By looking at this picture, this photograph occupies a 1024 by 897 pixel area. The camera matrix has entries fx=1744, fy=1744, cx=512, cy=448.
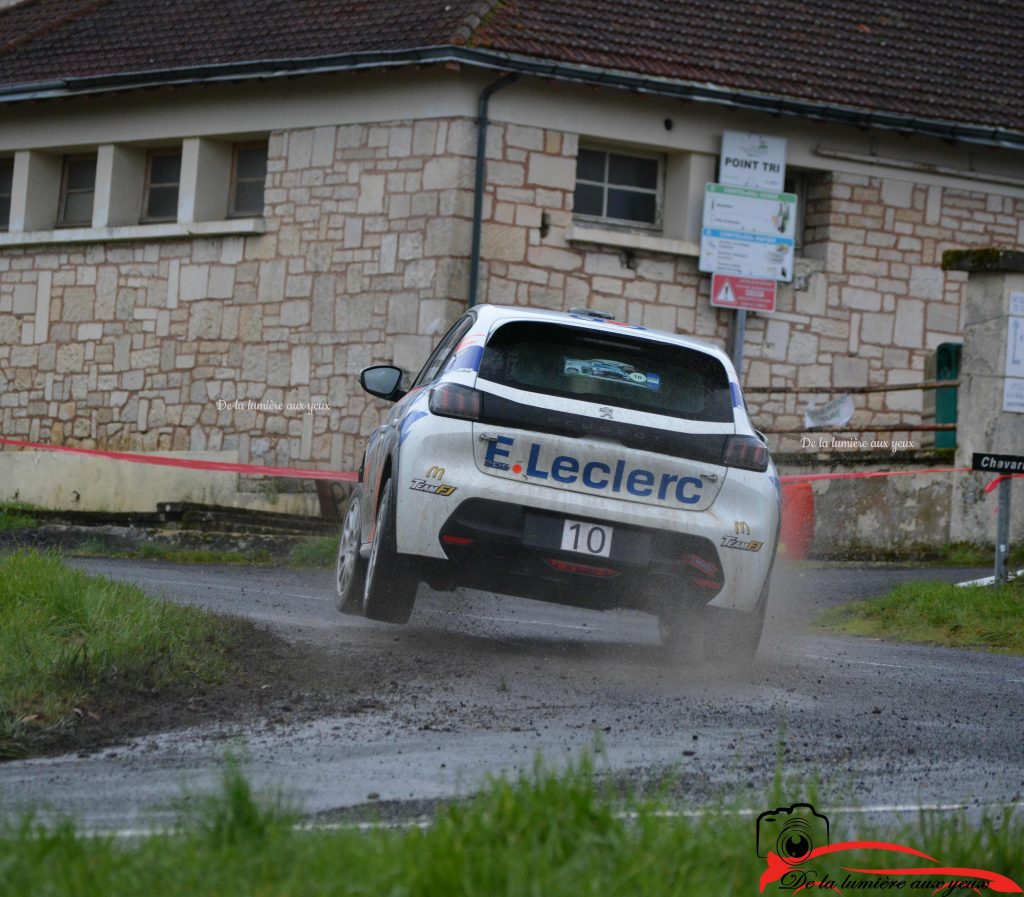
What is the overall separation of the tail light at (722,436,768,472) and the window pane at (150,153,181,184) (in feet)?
52.6

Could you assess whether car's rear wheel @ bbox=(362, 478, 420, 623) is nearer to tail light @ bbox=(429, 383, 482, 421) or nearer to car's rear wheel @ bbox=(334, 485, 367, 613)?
tail light @ bbox=(429, 383, 482, 421)

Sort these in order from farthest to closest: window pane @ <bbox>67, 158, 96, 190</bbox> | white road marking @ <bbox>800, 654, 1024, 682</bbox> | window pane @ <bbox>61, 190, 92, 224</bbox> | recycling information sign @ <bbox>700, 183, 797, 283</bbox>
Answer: window pane @ <bbox>67, 158, 96, 190</bbox> → window pane @ <bbox>61, 190, 92, 224</bbox> → recycling information sign @ <bbox>700, 183, 797, 283</bbox> → white road marking @ <bbox>800, 654, 1024, 682</bbox>

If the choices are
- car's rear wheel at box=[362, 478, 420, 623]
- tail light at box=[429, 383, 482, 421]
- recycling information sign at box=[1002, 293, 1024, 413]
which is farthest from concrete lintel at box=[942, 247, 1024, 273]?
tail light at box=[429, 383, 482, 421]

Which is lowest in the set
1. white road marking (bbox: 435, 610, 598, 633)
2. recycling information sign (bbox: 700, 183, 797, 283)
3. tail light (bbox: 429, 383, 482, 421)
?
white road marking (bbox: 435, 610, 598, 633)

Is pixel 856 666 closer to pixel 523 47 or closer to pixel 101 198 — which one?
pixel 523 47

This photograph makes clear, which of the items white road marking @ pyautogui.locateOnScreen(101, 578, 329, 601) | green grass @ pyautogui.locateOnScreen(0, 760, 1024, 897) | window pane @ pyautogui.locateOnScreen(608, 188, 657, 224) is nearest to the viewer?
green grass @ pyautogui.locateOnScreen(0, 760, 1024, 897)

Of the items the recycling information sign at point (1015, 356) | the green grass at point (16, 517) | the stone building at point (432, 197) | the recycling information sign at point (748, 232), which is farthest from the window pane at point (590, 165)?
the green grass at point (16, 517)

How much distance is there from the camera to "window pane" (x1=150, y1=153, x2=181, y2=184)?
23.0 metres

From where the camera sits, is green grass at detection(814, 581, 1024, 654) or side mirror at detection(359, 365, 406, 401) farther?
green grass at detection(814, 581, 1024, 654)

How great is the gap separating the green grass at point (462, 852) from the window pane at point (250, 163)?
1851cm

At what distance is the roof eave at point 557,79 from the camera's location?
19609 millimetres

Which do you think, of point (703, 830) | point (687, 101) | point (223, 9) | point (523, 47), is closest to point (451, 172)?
point (523, 47)

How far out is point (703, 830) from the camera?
413 centimetres

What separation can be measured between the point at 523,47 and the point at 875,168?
15.9 feet
